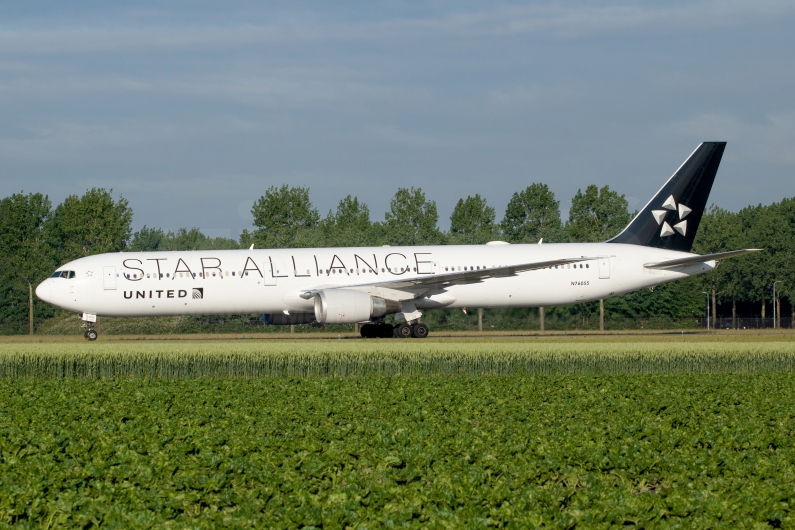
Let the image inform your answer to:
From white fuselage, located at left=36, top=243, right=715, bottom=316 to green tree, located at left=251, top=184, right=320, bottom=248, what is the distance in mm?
41282

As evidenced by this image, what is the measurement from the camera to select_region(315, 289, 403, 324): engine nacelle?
3002cm

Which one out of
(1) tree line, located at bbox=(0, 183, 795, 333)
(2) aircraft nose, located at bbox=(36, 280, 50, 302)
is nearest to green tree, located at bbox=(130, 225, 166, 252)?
(1) tree line, located at bbox=(0, 183, 795, 333)

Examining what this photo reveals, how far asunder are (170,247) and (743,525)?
12677cm

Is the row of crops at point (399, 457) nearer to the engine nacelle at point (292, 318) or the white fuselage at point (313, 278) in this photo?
the white fuselage at point (313, 278)

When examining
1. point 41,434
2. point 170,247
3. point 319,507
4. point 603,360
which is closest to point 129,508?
point 319,507

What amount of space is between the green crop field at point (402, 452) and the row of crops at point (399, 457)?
0.10 ft

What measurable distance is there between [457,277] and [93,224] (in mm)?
46601

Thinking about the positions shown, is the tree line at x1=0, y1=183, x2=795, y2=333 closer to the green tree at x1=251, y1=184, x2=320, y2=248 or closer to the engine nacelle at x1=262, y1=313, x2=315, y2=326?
the green tree at x1=251, y1=184, x2=320, y2=248

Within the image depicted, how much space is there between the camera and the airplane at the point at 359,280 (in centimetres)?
3209

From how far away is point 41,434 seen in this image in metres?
12.2

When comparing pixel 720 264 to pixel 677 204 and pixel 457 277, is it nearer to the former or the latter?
pixel 677 204

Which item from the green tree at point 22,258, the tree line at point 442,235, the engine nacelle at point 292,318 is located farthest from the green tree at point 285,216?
the engine nacelle at point 292,318

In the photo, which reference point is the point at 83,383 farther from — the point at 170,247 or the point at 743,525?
the point at 170,247

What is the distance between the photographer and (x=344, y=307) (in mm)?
30062
